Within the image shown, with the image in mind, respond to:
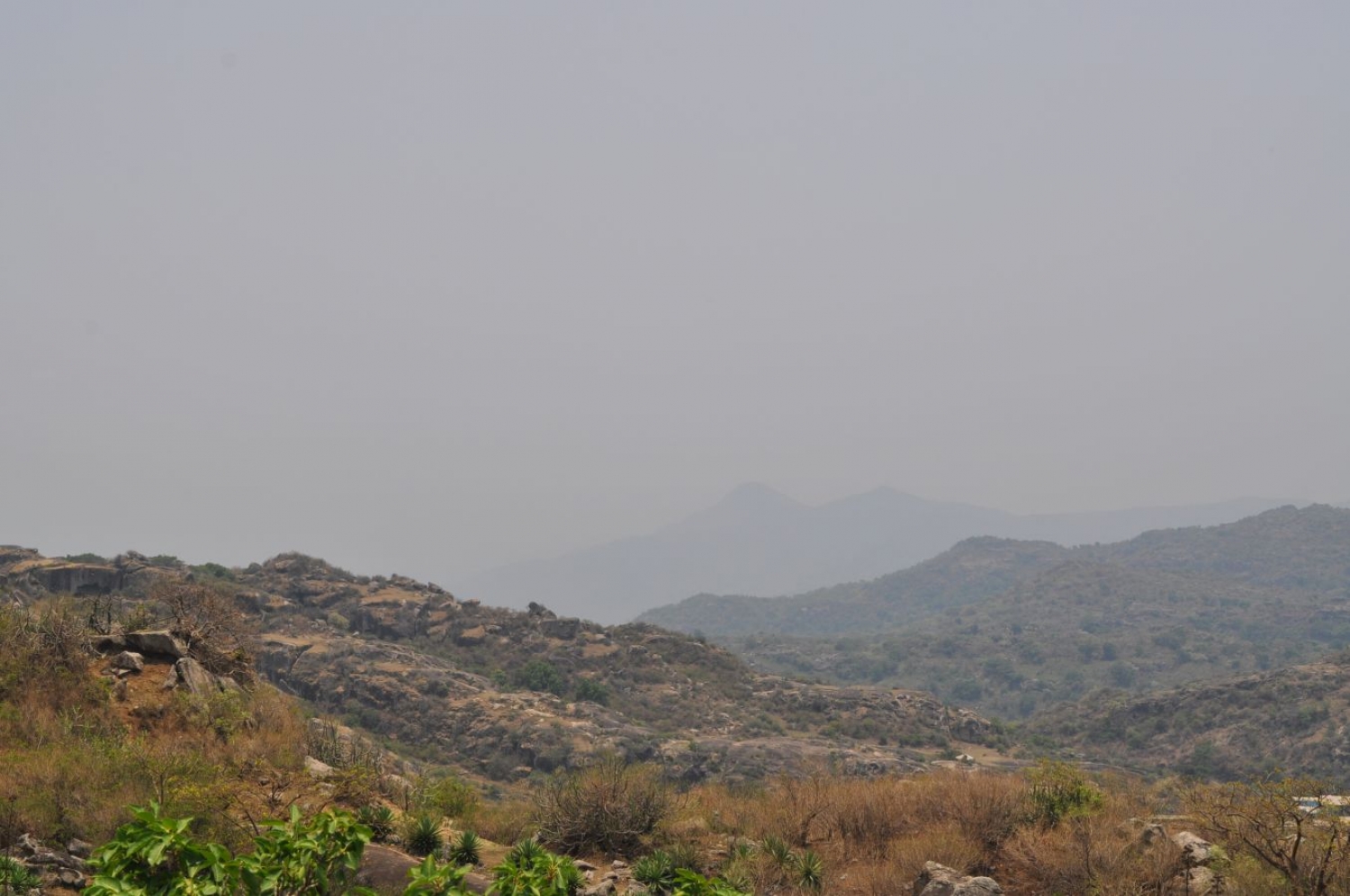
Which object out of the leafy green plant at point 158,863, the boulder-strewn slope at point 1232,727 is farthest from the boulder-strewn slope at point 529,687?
the leafy green plant at point 158,863

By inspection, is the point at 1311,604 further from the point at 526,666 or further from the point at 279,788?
the point at 279,788

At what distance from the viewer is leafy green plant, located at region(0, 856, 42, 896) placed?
248 inches

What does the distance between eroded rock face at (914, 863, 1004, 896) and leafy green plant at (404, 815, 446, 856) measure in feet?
20.6

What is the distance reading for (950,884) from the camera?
827 centimetres

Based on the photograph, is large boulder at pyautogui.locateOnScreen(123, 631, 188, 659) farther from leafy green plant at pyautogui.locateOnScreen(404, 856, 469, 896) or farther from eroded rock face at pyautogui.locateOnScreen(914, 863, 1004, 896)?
eroded rock face at pyautogui.locateOnScreen(914, 863, 1004, 896)

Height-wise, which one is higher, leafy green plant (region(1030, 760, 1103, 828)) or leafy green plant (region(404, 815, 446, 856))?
leafy green plant (region(404, 815, 446, 856))

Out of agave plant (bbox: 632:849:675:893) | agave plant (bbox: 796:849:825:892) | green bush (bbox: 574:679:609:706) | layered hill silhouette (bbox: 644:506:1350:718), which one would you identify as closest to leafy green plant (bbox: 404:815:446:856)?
agave plant (bbox: 632:849:675:893)

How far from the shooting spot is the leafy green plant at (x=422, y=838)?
953 cm

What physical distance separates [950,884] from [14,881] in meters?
9.43

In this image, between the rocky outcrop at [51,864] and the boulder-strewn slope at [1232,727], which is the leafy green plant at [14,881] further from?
the boulder-strewn slope at [1232,727]

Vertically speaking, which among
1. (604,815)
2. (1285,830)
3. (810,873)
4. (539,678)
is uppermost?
(1285,830)

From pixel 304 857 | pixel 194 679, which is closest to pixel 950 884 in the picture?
pixel 304 857

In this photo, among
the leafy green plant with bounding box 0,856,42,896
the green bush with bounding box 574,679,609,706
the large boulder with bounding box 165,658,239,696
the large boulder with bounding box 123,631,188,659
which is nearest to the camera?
the leafy green plant with bounding box 0,856,42,896

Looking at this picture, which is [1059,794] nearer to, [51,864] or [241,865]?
[241,865]
